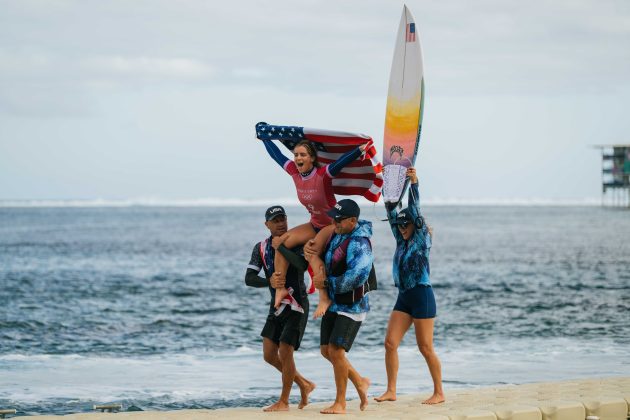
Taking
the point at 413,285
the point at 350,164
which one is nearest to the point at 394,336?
the point at 413,285

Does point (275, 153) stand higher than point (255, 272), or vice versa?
point (275, 153)

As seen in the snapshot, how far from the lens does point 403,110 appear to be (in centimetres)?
1195

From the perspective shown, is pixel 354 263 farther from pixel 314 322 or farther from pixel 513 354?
pixel 314 322

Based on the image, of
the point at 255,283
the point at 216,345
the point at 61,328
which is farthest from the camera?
the point at 61,328

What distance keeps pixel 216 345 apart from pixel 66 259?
39.0 m

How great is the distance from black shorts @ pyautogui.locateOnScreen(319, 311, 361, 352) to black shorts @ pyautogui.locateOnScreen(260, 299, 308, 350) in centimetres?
34

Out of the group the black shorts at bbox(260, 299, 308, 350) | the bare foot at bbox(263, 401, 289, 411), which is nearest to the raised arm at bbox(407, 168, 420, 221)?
the black shorts at bbox(260, 299, 308, 350)

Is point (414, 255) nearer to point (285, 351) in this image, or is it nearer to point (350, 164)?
point (350, 164)

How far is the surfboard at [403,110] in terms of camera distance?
11.6m

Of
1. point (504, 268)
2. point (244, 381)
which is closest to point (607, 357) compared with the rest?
point (244, 381)

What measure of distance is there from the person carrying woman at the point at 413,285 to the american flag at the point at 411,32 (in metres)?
1.69

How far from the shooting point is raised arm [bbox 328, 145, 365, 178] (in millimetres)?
10688

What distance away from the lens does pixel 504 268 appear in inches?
1927

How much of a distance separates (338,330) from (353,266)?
68cm
